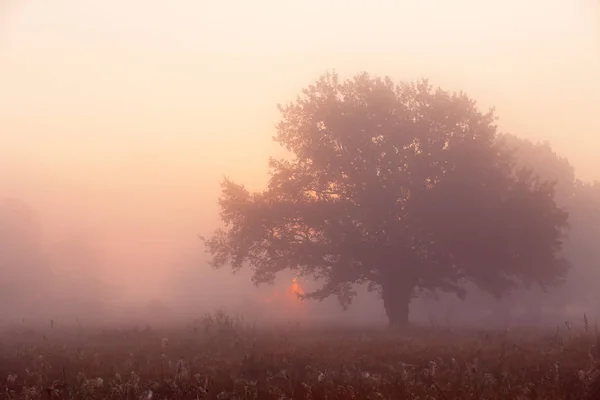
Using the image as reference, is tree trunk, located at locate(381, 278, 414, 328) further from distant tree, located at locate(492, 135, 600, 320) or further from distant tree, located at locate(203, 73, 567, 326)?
distant tree, located at locate(492, 135, 600, 320)

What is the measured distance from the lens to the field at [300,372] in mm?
8648

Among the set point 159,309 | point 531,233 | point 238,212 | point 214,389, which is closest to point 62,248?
point 159,309

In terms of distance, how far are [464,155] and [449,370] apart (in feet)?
60.3

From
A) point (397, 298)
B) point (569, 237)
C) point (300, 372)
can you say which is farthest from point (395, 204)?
point (569, 237)

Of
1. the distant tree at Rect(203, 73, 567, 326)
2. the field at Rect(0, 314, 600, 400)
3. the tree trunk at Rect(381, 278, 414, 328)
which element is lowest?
the field at Rect(0, 314, 600, 400)

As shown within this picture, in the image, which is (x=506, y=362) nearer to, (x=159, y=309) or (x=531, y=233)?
(x=531, y=233)

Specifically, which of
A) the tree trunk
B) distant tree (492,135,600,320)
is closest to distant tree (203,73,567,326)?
the tree trunk

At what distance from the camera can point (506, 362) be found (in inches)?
460

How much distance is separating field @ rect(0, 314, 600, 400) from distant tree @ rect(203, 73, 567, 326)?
1068 centimetres

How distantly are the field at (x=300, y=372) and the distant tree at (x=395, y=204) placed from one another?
10.7 metres

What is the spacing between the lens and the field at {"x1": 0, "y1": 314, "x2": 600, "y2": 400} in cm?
865

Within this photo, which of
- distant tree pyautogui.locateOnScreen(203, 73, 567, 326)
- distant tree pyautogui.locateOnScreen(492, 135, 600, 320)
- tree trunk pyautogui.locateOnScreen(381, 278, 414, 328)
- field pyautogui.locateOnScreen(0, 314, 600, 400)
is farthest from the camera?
distant tree pyautogui.locateOnScreen(492, 135, 600, 320)

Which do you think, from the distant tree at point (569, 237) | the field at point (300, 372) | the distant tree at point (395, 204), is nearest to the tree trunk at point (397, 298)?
the distant tree at point (395, 204)

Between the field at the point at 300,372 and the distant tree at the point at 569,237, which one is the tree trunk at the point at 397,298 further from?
the distant tree at the point at 569,237
